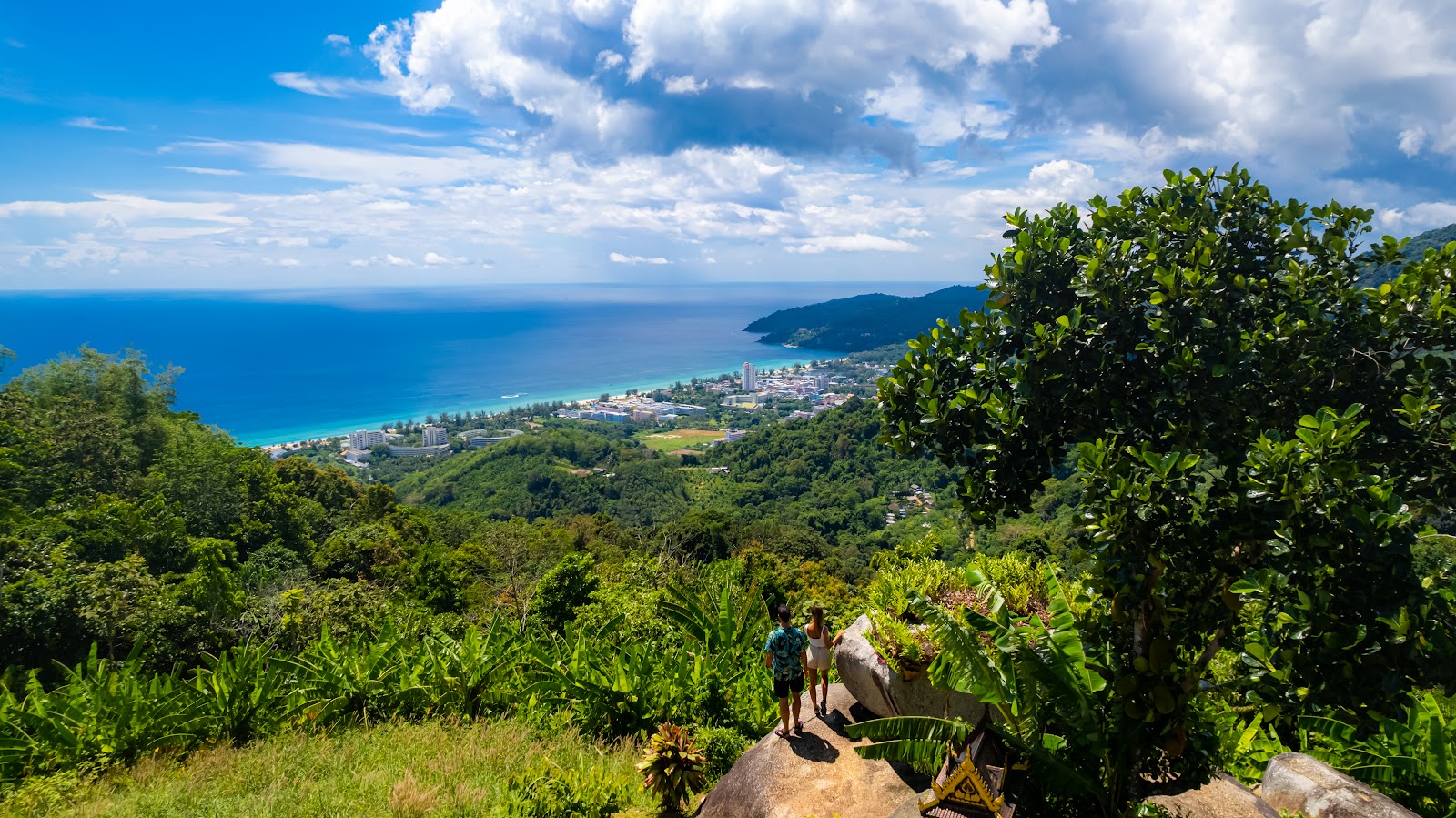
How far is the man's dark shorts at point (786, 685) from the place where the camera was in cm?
652

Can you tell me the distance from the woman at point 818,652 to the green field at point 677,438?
74149 millimetres

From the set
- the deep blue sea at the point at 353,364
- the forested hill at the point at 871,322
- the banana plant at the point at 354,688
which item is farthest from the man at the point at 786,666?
the forested hill at the point at 871,322

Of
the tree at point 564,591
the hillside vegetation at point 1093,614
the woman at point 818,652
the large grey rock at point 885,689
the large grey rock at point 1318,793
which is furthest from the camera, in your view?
the tree at point 564,591

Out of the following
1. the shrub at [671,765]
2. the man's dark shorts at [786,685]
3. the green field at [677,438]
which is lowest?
the green field at [677,438]

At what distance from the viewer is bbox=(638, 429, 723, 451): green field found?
85562 mm

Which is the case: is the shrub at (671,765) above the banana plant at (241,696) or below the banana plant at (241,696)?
above

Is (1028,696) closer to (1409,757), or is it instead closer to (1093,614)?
(1093,614)

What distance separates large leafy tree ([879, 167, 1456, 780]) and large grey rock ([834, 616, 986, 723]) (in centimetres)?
133

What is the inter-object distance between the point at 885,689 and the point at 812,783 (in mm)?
1000

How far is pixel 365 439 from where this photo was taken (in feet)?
283

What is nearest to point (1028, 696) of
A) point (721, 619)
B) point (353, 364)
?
point (721, 619)

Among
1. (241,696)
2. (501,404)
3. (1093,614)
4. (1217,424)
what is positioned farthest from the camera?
(501,404)

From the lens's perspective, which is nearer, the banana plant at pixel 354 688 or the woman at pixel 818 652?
the woman at pixel 818 652

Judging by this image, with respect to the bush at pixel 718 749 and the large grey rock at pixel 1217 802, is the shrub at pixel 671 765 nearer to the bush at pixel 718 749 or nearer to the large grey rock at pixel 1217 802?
the bush at pixel 718 749
